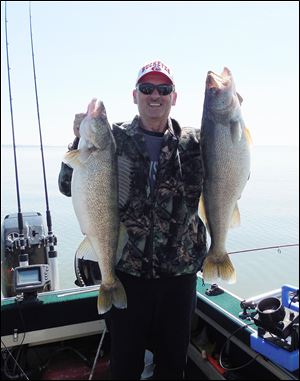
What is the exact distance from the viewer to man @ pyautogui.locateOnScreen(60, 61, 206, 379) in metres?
2.29

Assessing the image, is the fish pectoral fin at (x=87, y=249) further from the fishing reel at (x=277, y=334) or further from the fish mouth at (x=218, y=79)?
the fishing reel at (x=277, y=334)

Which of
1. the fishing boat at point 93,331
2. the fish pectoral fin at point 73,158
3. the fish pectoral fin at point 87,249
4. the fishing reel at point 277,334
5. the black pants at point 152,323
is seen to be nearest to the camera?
the fish pectoral fin at point 73,158

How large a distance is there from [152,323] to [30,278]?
3.91ft

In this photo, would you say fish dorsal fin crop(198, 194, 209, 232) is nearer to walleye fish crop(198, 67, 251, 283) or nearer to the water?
walleye fish crop(198, 67, 251, 283)

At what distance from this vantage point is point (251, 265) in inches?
438

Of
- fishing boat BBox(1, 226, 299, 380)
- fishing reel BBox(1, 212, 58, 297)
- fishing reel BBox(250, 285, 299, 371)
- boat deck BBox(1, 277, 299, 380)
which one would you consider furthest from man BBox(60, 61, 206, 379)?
fishing reel BBox(1, 212, 58, 297)

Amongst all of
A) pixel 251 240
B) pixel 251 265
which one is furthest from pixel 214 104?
pixel 251 240

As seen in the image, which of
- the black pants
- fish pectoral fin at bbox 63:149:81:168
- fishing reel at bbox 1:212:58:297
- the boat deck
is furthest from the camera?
fishing reel at bbox 1:212:58:297

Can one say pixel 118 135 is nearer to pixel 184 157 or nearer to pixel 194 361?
pixel 184 157

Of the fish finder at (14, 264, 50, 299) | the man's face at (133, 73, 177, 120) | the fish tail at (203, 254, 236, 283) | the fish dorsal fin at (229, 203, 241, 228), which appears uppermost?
the man's face at (133, 73, 177, 120)

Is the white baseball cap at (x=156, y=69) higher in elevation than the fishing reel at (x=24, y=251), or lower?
higher

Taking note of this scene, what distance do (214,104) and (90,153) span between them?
2.43 feet

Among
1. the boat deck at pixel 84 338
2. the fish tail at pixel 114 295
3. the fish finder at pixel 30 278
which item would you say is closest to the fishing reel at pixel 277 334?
the boat deck at pixel 84 338

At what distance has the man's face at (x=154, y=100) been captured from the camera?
2.26 metres
